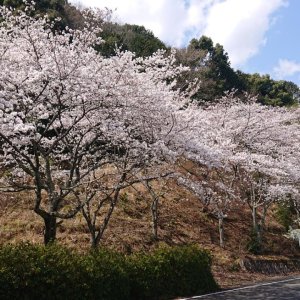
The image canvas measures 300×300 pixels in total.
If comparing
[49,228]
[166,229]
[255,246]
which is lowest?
[49,228]

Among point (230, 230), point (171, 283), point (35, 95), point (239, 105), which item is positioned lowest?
point (171, 283)

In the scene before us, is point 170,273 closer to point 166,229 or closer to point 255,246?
point 166,229

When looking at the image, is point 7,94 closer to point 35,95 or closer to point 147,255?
point 35,95

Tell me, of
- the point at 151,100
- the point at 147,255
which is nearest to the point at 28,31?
the point at 151,100

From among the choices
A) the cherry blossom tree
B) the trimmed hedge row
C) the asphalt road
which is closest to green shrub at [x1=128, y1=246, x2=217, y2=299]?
the trimmed hedge row

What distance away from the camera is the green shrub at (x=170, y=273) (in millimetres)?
9672

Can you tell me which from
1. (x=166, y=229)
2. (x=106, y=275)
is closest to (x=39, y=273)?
(x=106, y=275)

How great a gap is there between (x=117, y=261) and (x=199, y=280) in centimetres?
333

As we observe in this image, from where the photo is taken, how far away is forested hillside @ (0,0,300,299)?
871cm

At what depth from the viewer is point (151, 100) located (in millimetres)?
9828

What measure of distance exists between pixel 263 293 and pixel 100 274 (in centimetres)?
509

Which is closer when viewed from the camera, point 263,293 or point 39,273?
point 39,273

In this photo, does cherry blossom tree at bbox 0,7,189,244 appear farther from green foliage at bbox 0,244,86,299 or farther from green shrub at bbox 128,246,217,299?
green shrub at bbox 128,246,217,299

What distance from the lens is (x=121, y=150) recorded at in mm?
13391
